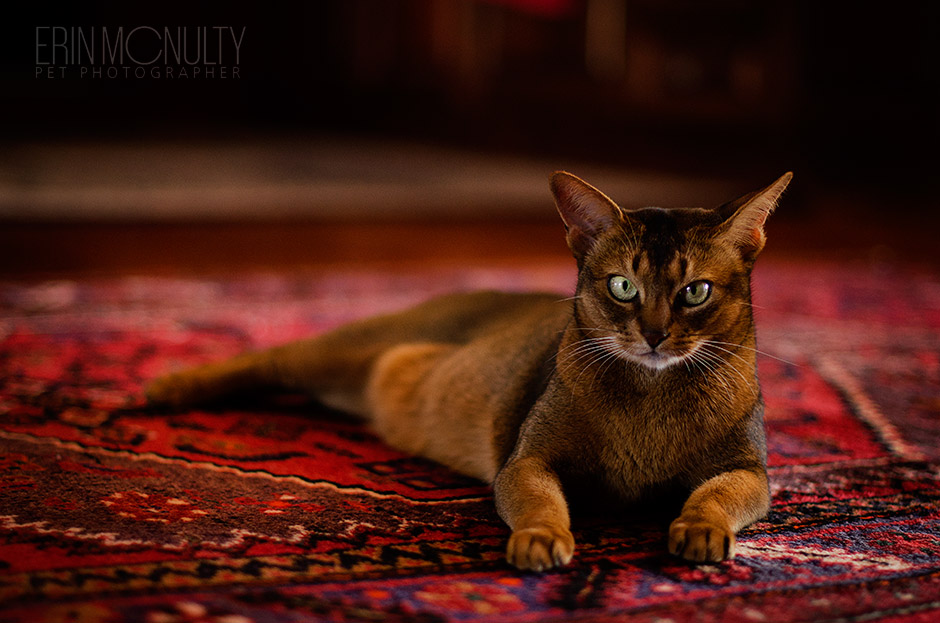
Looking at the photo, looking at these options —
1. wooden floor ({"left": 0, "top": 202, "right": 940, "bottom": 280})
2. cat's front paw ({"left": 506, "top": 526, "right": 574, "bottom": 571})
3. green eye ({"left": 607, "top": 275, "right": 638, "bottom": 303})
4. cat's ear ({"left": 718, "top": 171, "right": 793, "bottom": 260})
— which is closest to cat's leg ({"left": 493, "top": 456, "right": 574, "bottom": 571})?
cat's front paw ({"left": 506, "top": 526, "right": 574, "bottom": 571})

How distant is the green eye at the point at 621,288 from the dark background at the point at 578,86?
321 cm

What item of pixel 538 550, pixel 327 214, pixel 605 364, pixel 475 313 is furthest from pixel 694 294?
pixel 327 214

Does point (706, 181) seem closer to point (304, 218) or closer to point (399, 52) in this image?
point (304, 218)

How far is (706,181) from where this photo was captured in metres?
4.60

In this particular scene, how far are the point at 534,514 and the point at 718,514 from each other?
21cm

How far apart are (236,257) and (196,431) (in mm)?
1737

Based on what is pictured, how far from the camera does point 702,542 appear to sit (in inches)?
43.5

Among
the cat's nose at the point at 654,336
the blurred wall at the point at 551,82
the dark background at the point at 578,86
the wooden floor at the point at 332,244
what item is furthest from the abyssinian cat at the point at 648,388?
the blurred wall at the point at 551,82

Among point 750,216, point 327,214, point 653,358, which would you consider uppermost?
point 327,214

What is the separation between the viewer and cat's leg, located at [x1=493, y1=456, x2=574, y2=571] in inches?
42.4

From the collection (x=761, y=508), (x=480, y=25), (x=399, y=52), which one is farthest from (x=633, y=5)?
(x=761, y=508)

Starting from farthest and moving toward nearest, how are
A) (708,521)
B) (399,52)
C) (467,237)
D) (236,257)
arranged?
(399,52), (467,237), (236,257), (708,521)

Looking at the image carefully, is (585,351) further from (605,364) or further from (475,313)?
(475,313)

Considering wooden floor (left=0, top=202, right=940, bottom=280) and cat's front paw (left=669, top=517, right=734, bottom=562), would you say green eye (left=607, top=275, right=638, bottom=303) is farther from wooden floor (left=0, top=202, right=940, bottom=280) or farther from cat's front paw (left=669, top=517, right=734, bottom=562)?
wooden floor (left=0, top=202, right=940, bottom=280)
